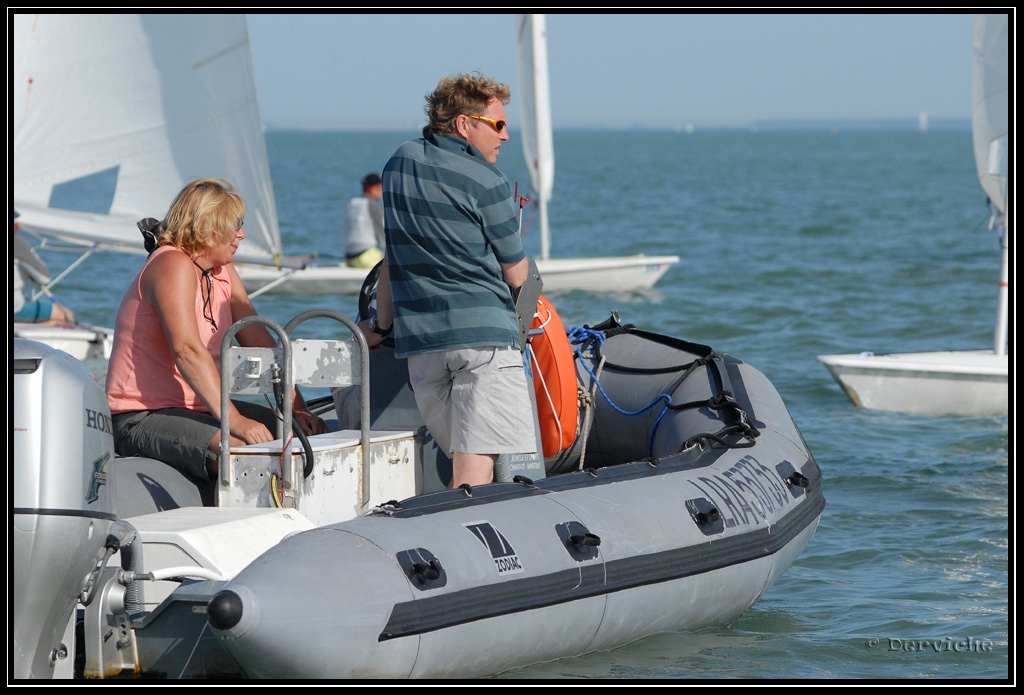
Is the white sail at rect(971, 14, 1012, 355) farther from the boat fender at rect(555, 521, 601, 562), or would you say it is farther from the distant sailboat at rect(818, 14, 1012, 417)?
the boat fender at rect(555, 521, 601, 562)

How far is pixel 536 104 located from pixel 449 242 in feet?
33.4

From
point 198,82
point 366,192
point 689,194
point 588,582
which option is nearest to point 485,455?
point 588,582

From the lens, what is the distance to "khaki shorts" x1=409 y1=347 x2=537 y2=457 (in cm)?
329

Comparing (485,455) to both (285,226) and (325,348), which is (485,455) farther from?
(285,226)

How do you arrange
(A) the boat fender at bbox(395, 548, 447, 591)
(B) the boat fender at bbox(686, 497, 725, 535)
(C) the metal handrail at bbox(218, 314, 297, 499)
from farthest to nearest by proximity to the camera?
1. (B) the boat fender at bbox(686, 497, 725, 535)
2. (C) the metal handrail at bbox(218, 314, 297, 499)
3. (A) the boat fender at bbox(395, 548, 447, 591)

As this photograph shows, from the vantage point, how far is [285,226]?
Result: 78.6 feet

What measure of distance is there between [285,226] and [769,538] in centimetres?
2094

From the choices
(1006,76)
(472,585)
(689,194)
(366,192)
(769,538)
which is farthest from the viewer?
(689,194)

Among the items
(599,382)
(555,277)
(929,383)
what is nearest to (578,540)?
(599,382)

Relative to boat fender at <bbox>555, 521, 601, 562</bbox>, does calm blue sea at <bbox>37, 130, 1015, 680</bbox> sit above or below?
below

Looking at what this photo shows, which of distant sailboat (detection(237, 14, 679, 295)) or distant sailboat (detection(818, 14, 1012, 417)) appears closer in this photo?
distant sailboat (detection(818, 14, 1012, 417))

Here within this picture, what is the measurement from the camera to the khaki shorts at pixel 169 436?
11.2 ft

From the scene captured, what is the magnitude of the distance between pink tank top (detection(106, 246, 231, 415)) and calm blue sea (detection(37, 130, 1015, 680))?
48.9 inches

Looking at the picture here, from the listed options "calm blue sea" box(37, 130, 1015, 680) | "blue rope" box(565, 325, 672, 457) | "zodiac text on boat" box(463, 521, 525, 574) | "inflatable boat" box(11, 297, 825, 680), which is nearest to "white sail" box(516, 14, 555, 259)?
"calm blue sea" box(37, 130, 1015, 680)
